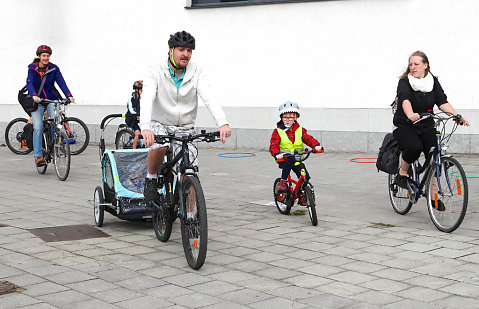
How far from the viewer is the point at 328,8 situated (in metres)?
14.8

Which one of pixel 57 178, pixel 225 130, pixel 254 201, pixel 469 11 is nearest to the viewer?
pixel 225 130

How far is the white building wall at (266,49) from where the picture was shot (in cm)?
1381

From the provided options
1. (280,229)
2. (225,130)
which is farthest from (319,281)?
(280,229)

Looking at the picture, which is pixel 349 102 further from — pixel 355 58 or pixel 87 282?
pixel 87 282

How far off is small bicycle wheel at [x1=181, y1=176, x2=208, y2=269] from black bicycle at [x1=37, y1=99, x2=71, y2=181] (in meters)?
5.49

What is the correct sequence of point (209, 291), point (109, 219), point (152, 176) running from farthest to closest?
point (109, 219) < point (152, 176) < point (209, 291)

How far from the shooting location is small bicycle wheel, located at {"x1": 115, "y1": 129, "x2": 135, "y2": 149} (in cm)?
1367

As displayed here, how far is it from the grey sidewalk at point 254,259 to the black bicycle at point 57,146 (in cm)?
152

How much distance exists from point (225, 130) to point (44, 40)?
13881 mm

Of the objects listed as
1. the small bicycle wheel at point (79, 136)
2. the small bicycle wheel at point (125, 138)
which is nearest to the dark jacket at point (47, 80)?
the small bicycle wheel at point (125, 138)

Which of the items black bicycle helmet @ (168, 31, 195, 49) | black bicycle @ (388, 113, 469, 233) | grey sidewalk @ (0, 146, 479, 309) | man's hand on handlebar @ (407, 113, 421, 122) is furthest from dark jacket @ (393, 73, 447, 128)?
black bicycle helmet @ (168, 31, 195, 49)

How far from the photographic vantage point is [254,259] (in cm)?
591

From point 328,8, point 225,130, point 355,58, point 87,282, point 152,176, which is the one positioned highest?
point 328,8

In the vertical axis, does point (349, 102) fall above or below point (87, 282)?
above
